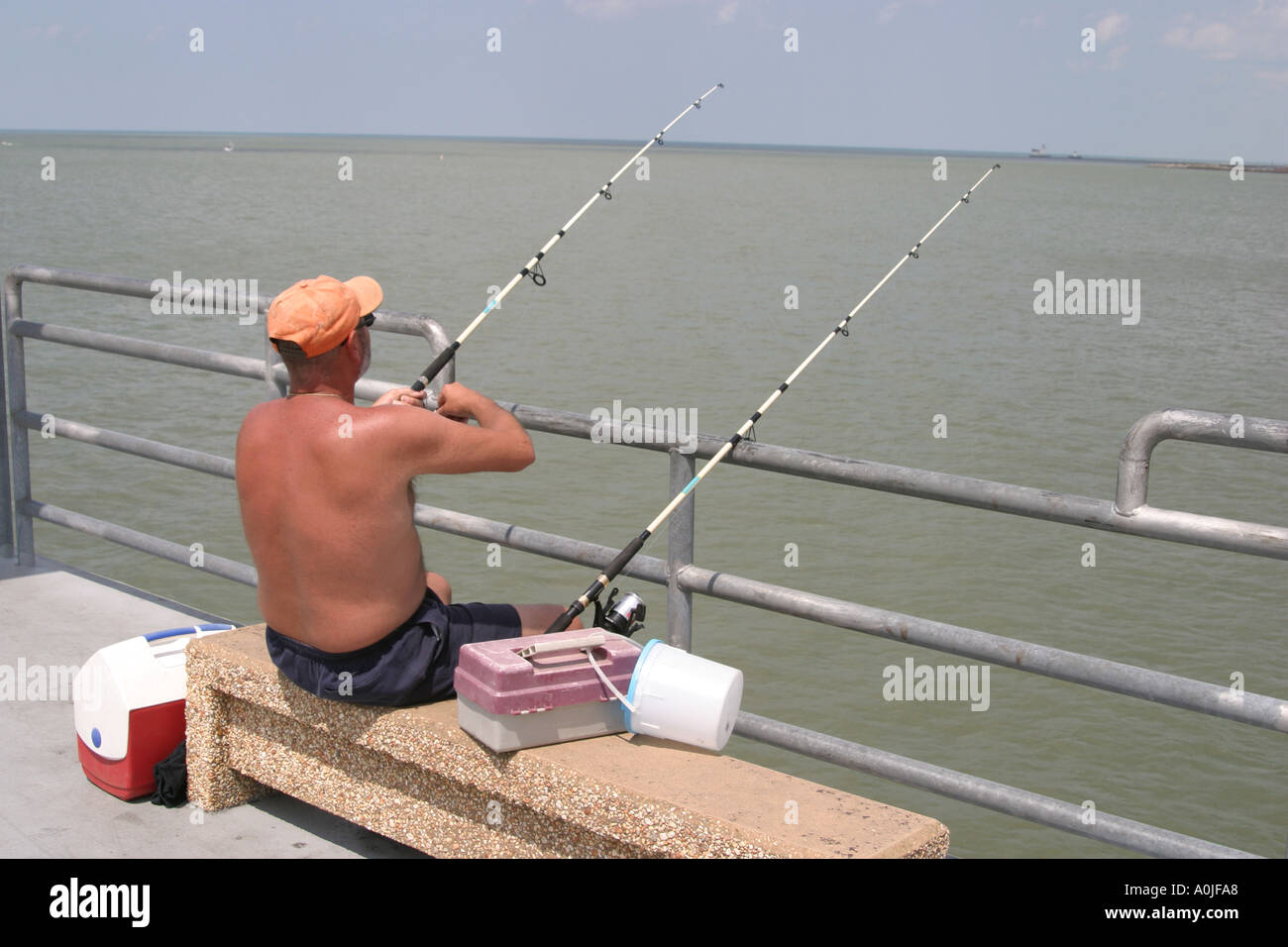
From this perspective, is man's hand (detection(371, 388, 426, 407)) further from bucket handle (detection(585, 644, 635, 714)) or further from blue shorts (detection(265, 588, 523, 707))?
bucket handle (detection(585, 644, 635, 714))

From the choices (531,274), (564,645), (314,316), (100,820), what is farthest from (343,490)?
(531,274)

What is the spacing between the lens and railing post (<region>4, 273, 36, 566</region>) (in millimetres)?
4887

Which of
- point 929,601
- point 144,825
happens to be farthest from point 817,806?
point 929,601

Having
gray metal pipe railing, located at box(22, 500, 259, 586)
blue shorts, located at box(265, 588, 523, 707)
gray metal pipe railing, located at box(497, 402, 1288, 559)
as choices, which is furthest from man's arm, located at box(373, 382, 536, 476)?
gray metal pipe railing, located at box(22, 500, 259, 586)

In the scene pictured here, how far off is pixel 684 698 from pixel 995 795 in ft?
2.45

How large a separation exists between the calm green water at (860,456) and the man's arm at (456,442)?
12.2 ft

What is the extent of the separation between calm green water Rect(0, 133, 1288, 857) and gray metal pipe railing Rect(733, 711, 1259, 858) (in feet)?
9.67

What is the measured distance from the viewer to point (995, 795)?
9.76 feet

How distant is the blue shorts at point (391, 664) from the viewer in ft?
9.41

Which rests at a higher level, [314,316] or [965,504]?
[314,316]

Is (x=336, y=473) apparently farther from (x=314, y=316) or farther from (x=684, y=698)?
(x=684, y=698)

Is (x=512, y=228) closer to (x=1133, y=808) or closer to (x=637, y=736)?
(x=1133, y=808)

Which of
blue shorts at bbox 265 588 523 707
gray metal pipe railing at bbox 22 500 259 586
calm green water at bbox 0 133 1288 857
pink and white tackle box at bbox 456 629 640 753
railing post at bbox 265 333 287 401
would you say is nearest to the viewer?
pink and white tackle box at bbox 456 629 640 753

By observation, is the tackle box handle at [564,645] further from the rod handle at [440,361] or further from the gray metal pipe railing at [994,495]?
the rod handle at [440,361]
